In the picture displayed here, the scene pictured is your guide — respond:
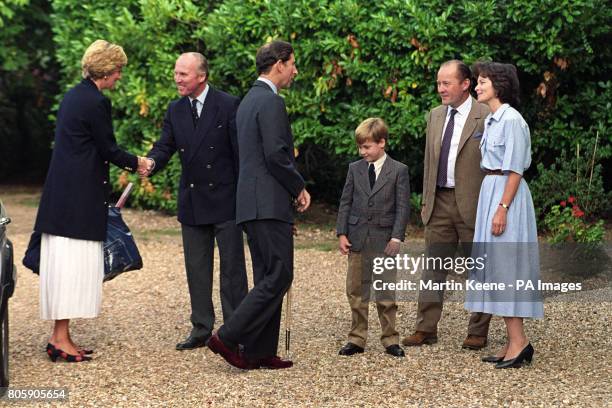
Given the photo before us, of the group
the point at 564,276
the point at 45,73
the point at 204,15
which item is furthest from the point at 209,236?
the point at 45,73

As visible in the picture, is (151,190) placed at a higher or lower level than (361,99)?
lower

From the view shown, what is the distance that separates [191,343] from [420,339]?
4.82 ft

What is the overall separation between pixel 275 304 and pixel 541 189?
15.9ft

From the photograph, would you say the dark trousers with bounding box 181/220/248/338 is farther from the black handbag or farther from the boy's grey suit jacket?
the boy's grey suit jacket

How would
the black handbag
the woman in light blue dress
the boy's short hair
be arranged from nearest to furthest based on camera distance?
the woman in light blue dress → the boy's short hair → the black handbag

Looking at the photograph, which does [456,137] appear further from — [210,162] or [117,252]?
[117,252]

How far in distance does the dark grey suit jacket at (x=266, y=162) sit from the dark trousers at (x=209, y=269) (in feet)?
2.53

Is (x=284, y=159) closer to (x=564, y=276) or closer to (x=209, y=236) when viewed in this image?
(x=209, y=236)

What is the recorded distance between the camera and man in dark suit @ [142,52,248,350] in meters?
7.07

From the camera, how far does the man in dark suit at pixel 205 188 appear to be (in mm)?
7070

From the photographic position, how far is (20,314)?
851 centimetres

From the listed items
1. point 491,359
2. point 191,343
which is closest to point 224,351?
point 191,343

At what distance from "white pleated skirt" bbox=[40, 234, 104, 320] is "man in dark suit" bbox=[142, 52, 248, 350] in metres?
0.73

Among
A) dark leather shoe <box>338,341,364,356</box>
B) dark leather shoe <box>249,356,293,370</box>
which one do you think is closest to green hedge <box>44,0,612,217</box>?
dark leather shoe <box>338,341,364,356</box>
